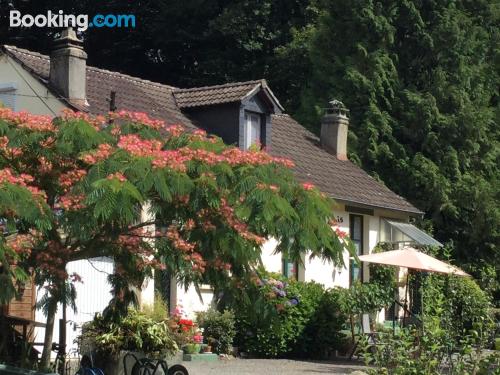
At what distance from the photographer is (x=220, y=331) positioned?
20.8m

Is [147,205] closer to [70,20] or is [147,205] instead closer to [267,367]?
[267,367]

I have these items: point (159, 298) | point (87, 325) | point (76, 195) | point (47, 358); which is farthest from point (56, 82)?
point (76, 195)

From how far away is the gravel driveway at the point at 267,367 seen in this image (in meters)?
18.0

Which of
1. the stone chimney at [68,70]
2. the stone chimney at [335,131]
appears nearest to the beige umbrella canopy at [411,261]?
the stone chimney at [68,70]

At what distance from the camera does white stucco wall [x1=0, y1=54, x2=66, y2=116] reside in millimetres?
21438

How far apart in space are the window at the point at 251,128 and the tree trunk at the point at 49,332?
41.1 ft

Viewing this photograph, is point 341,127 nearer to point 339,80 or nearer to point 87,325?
point 339,80

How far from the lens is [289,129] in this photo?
2859 cm

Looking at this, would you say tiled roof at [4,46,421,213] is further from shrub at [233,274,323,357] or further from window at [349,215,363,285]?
shrub at [233,274,323,357]

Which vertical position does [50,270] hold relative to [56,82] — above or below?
below

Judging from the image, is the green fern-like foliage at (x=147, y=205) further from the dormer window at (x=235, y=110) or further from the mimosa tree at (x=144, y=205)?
the dormer window at (x=235, y=110)

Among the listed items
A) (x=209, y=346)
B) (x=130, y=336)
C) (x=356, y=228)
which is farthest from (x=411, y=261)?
(x=130, y=336)

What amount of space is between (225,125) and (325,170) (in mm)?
3523

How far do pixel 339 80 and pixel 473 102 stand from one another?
428 cm
